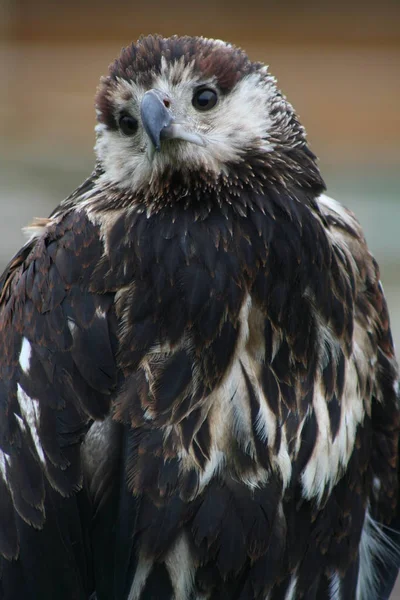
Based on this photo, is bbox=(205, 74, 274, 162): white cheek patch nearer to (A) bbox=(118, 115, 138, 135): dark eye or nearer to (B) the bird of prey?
(B) the bird of prey

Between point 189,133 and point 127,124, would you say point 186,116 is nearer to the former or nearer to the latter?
point 189,133

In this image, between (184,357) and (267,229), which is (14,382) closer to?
(184,357)

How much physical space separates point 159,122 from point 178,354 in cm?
58

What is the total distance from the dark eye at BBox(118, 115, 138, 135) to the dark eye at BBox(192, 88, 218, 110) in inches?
6.4

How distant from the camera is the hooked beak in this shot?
110 inches

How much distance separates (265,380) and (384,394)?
1.69ft

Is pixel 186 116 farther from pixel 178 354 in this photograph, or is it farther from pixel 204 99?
pixel 178 354

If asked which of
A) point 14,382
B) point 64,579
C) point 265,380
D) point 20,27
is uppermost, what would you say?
point 20,27

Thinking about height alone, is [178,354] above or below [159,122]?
below

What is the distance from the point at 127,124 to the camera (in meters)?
2.98

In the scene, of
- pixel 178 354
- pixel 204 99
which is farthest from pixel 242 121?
pixel 178 354

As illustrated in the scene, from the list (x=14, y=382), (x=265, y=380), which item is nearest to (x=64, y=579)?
(x=14, y=382)

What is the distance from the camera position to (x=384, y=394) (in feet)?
11.0

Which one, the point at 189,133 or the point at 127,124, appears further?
the point at 127,124
